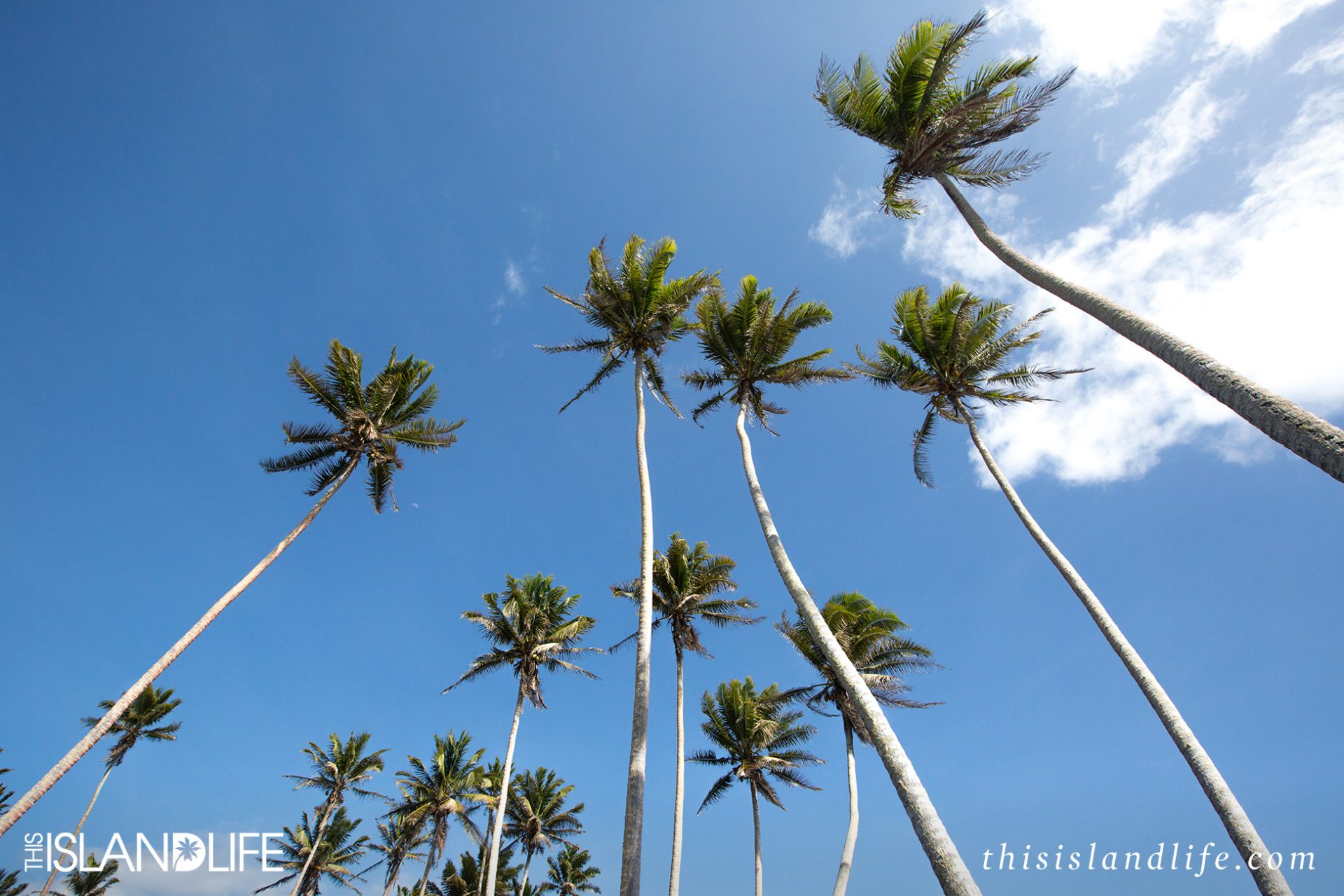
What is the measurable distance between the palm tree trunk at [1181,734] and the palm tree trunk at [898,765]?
18.6 ft

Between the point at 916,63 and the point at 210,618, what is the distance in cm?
1959

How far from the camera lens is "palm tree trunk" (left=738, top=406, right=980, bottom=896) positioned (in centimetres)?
611

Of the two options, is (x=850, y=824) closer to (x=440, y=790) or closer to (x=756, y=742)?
(x=756, y=742)

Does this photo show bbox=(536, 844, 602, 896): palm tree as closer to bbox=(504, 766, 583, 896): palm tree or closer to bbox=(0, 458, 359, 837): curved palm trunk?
bbox=(504, 766, 583, 896): palm tree

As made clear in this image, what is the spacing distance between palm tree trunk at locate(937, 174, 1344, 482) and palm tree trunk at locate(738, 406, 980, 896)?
5.12m

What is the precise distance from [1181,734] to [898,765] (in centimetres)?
660

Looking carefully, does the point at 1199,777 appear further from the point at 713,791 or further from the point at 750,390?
the point at 713,791

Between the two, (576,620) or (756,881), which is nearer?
(756,881)

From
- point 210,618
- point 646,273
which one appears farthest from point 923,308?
point 210,618

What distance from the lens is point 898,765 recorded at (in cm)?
720

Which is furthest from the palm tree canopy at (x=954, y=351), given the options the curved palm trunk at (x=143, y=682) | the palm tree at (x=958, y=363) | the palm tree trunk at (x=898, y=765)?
the curved palm trunk at (x=143, y=682)

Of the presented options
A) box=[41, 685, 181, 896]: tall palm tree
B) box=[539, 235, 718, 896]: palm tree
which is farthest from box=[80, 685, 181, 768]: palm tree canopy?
box=[539, 235, 718, 896]: palm tree

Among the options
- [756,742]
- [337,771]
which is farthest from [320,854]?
[756,742]

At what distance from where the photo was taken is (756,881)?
2014cm
